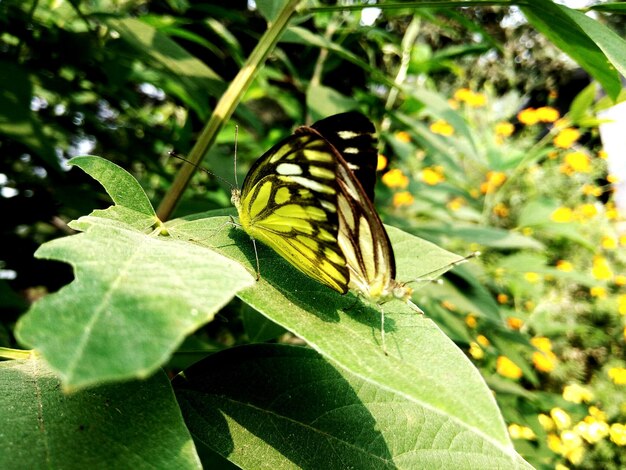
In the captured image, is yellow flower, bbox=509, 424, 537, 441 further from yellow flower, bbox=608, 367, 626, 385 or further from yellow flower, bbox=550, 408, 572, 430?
yellow flower, bbox=608, 367, 626, 385

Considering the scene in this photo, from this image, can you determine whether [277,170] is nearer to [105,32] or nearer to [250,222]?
[250,222]

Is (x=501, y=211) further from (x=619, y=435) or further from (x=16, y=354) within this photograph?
(x=16, y=354)

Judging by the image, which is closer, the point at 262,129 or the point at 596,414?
the point at 262,129

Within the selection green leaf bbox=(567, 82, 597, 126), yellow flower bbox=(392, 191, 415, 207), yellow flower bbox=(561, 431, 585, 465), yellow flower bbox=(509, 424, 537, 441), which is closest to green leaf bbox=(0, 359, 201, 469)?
green leaf bbox=(567, 82, 597, 126)

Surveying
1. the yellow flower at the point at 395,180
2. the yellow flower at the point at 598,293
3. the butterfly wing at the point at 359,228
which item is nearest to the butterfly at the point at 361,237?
the butterfly wing at the point at 359,228

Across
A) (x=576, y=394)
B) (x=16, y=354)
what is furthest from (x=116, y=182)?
(x=576, y=394)

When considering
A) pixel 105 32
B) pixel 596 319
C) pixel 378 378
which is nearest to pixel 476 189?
pixel 596 319

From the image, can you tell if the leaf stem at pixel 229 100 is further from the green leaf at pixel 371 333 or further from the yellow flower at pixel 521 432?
the yellow flower at pixel 521 432
